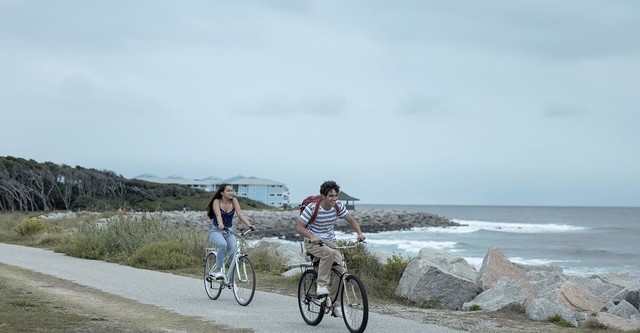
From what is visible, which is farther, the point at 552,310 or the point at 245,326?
the point at 552,310

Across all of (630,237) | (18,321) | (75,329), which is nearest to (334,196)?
(75,329)

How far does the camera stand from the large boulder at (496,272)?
16.0 m

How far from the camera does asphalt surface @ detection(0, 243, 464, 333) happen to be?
35.3 ft

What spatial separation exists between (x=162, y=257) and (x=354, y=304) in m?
10.4

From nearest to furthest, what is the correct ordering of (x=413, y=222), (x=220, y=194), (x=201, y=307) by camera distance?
(x=201, y=307) < (x=220, y=194) < (x=413, y=222)

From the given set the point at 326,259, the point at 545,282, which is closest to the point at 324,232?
the point at 326,259

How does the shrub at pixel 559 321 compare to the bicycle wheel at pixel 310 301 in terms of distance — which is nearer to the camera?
the bicycle wheel at pixel 310 301

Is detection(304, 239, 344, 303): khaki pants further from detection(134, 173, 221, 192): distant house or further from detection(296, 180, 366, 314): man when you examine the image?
detection(134, 173, 221, 192): distant house

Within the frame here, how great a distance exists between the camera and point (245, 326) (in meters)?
10.6

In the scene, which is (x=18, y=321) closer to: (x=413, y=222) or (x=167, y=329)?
(x=167, y=329)

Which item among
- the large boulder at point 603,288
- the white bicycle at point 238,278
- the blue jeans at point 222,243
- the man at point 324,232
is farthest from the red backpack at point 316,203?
the large boulder at point 603,288

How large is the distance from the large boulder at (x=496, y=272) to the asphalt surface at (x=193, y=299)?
4213 millimetres

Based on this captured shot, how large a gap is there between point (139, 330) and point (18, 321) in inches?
66.2

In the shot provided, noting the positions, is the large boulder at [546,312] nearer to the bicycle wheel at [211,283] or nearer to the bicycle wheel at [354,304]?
the bicycle wheel at [354,304]
